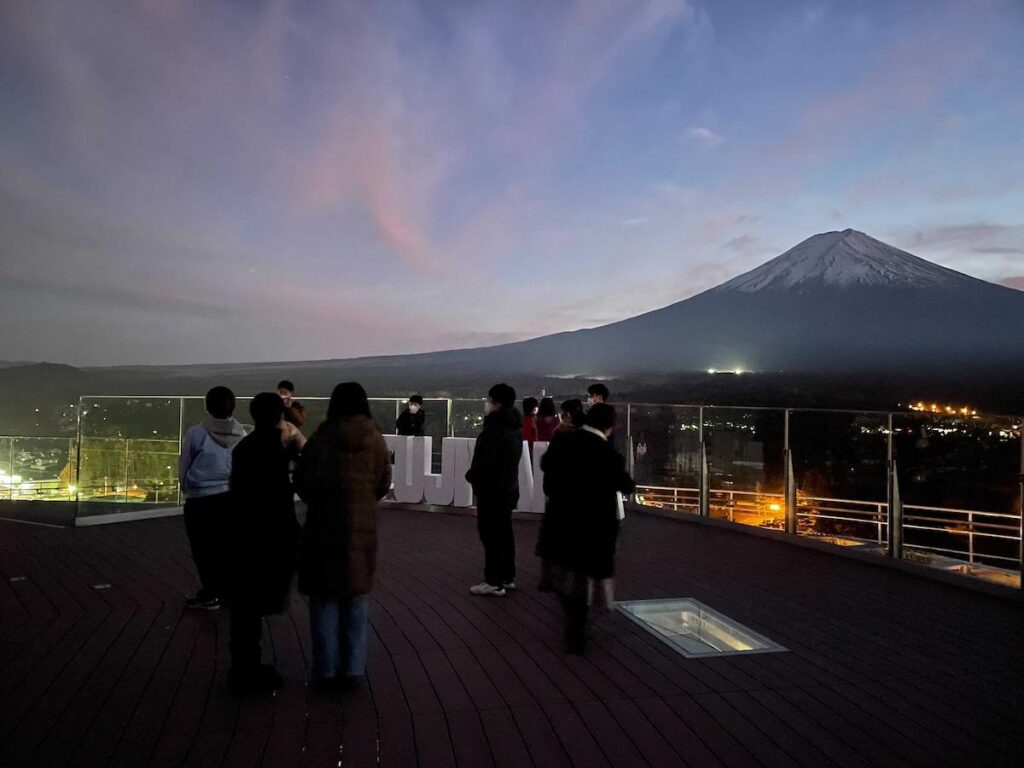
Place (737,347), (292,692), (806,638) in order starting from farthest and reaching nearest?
(737,347) → (806,638) → (292,692)

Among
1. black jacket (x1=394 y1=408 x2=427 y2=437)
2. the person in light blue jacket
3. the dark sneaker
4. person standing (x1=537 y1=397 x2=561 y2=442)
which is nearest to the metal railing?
black jacket (x1=394 y1=408 x2=427 y2=437)

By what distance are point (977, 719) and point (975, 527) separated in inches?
154

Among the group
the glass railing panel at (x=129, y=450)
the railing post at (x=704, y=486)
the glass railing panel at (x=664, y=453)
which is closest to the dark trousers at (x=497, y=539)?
the railing post at (x=704, y=486)

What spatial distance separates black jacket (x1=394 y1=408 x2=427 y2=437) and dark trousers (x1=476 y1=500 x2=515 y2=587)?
461cm

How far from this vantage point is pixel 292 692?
3510 millimetres

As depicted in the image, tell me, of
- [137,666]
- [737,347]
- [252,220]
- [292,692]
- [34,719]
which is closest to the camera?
[34,719]

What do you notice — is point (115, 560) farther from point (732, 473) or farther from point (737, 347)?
point (737, 347)

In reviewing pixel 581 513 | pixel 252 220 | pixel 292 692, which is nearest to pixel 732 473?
pixel 581 513

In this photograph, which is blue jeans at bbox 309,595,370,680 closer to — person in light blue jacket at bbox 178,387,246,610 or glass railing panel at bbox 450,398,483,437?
person in light blue jacket at bbox 178,387,246,610

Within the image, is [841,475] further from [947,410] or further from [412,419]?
[412,419]

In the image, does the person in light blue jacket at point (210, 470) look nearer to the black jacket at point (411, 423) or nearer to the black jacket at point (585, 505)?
the black jacket at point (585, 505)

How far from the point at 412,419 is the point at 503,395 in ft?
15.9

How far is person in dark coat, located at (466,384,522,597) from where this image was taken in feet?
17.5

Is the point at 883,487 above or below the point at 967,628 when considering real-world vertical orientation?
above
